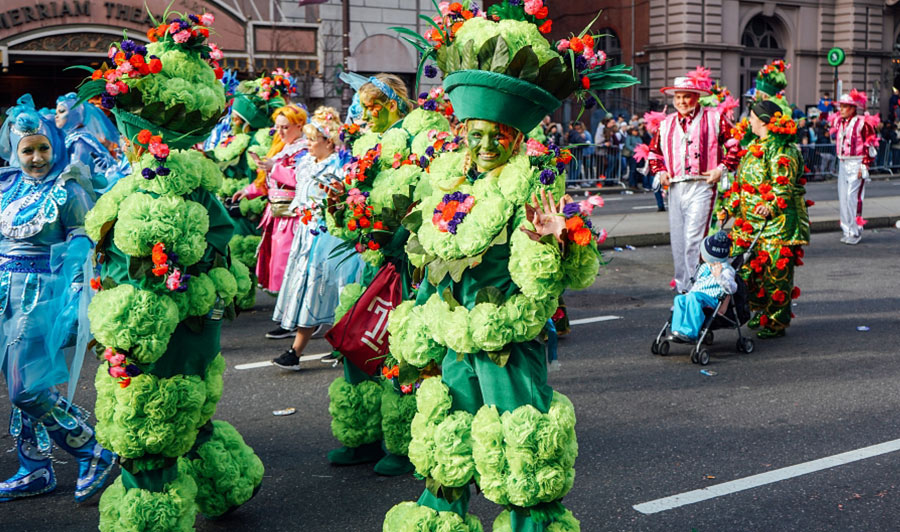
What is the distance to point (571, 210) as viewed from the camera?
3.38m

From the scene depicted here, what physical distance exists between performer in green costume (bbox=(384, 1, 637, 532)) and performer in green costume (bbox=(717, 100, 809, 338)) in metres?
5.14

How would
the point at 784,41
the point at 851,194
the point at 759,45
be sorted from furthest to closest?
the point at 784,41 < the point at 759,45 < the point at 851,194

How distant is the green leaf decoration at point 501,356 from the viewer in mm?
3486

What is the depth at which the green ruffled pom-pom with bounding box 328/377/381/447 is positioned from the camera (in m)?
5.33

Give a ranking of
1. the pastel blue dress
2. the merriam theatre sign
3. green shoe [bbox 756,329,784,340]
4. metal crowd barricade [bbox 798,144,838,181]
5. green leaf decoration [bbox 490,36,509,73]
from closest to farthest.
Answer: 1. green leaf decoration [bbox 490,36,509,73]
2. the pastel blue dress
3. green shoe [bbox 756,329,784,340]
4. the merriam theatre sign
5. metal crowd barricade [bbox 798,144,838,181]

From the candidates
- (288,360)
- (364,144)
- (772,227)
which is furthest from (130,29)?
(364,144)

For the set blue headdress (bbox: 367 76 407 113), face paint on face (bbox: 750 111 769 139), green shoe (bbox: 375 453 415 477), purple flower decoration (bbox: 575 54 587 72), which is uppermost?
blue headdress (bbox: 367 76 407 113)

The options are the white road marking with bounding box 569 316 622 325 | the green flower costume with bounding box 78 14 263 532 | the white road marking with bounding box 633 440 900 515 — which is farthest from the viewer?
the white road marking with bounding box 569 316 622 325

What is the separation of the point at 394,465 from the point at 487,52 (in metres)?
2.57

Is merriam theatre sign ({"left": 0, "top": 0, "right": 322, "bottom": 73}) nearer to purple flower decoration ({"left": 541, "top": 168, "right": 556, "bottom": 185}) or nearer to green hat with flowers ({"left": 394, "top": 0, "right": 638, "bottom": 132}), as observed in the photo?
green hat with flowers ({"left": 394, "top": 0, "right": 638, "bottom": 132})

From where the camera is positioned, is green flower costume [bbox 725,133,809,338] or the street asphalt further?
green flower costume [bbox 725,133,809,338]

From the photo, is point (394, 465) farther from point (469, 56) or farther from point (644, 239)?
point (644, 239)

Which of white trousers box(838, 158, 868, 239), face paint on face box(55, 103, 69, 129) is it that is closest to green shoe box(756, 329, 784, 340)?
face paint on face box(55, 103, 69, 129)

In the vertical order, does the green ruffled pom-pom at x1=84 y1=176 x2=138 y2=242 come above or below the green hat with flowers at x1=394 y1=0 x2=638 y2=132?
below
